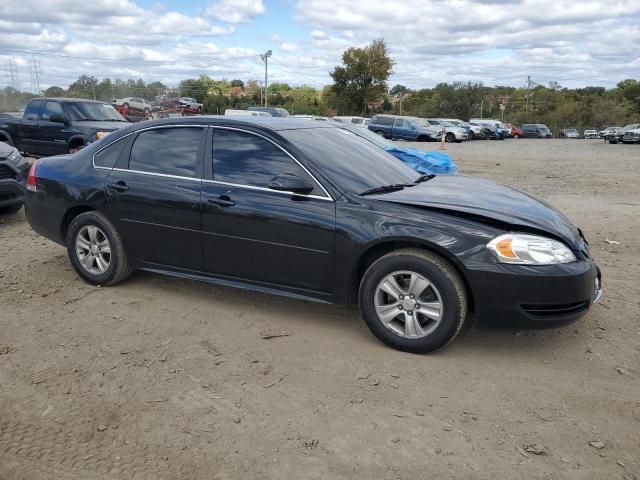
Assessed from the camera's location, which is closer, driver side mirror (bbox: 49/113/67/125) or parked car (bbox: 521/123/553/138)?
driver side mirror (bbox: 49/113/67/125)

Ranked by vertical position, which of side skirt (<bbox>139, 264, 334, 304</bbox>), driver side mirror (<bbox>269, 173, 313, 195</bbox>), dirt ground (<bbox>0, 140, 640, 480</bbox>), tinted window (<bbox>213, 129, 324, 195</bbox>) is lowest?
dirt ground (<bbox>0, 140, 640, 480</bbox>)

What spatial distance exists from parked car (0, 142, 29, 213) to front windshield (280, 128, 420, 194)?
495cm

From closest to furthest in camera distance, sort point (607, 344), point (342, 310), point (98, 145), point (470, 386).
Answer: point (470, 386), point (607, 344), point (342, 310), point (98, 145)

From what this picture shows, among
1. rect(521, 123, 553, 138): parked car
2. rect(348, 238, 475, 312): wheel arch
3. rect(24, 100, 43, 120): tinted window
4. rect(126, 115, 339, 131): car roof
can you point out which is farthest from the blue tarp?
rect(521, 123, 553, 138): parked car

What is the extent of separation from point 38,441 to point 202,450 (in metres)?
0.87

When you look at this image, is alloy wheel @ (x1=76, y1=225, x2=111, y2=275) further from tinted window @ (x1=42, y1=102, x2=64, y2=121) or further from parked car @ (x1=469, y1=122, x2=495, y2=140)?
parked car @ (x1=469, y1=122, x2=495, y2=140)

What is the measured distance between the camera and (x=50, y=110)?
42.9 feet

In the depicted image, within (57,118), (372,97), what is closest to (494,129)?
(372,97)

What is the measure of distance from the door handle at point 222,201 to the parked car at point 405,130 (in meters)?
30.1

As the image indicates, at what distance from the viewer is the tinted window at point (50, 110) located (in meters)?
12.9

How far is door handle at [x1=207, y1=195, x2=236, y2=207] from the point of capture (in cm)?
440

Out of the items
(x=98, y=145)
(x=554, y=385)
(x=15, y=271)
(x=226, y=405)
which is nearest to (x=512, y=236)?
(x=554, y=385)

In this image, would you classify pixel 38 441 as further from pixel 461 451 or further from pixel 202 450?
pixel 461 451

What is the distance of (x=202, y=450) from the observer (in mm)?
2881
